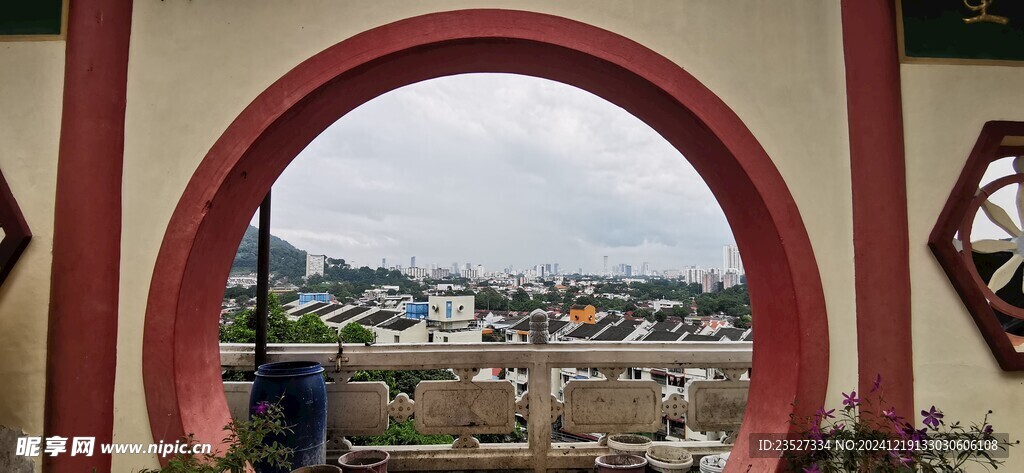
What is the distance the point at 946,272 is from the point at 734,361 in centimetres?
189

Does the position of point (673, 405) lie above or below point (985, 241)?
below

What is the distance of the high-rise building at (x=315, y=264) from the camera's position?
923 centimetres

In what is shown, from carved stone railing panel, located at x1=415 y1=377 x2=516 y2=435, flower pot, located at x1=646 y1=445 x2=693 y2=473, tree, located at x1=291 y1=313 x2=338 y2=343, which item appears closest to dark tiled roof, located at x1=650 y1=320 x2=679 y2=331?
flower pot, located at x1=646 y1=445 x2=693 y2=473

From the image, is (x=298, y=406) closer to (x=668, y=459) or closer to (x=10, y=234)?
(x=10, y=234)

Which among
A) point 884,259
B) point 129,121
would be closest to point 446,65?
point 129,121

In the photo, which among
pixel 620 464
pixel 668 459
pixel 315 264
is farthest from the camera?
pixel 315 264

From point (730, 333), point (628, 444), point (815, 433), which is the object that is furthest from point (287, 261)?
point (815, 433)

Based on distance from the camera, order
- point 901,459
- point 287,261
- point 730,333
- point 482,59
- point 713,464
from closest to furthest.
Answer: point 901,459 < point 482,59 < point 713,464 < point 730,333 < point 287,261

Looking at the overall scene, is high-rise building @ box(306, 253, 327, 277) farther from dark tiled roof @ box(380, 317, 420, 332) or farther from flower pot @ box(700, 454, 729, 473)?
flower pot @ box(700, 454, 729, 473)

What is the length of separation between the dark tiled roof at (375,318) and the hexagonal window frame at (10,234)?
7.09 m

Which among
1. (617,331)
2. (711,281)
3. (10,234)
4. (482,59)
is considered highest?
(482,59)

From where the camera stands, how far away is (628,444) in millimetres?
4188

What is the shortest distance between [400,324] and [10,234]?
8467 millimetres

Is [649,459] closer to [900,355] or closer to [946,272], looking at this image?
[900,355]
